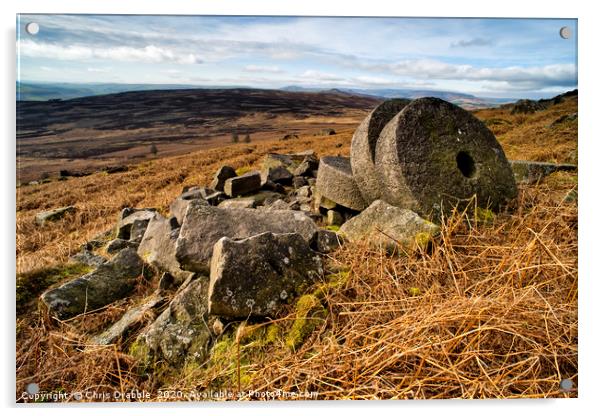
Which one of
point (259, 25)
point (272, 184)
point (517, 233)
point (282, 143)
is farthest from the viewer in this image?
point (282, 143)

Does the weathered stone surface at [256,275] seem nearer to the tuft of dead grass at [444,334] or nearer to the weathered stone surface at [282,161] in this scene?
the tuft of dead grass at [444,334]

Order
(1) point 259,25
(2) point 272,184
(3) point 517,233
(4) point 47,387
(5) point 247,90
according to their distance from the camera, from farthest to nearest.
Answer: (2) point 272,184 → (5) point 247,90 → (3) point 517,233 → (1) point 259,25 → (4) point 47,387

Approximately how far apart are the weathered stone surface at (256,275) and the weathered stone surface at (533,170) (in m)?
3.97

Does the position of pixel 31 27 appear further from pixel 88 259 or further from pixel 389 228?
pixel 389 228

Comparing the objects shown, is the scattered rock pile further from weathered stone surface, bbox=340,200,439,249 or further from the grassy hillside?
the grassy hillside

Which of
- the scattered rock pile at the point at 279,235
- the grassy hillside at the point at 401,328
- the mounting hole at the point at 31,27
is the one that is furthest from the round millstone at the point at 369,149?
the mounting hole at the point at 31,27

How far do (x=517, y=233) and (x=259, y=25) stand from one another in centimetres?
340

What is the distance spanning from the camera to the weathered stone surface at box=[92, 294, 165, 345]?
3668 mm

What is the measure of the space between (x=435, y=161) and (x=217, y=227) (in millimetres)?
2489

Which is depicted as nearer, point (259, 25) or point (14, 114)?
point (14, 114)

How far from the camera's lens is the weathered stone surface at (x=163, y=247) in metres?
4.39

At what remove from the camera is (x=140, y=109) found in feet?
16.3

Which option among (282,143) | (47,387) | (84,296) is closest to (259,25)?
(84,296)

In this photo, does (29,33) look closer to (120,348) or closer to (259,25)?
(259,25)
